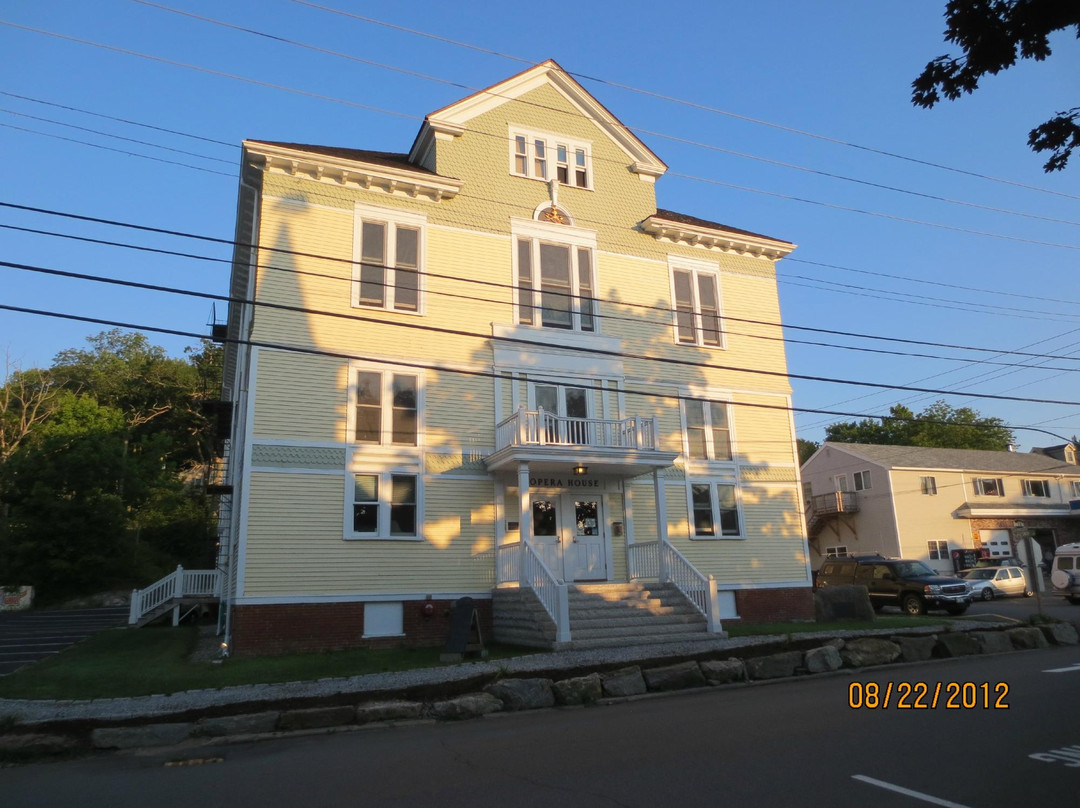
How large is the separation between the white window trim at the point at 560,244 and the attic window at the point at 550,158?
1501 millimetres

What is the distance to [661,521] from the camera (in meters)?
19.8

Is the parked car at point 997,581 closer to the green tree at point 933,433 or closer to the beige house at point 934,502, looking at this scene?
the beige house at point 934,502

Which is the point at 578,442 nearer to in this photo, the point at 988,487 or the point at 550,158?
the point at 550,158

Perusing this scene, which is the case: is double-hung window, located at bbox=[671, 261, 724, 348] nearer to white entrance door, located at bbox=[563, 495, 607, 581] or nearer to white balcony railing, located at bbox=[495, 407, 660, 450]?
white balcony railing, located at bbox=[495, 407, 660, 450]

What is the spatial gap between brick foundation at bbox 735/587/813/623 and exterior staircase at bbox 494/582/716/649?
156 inches

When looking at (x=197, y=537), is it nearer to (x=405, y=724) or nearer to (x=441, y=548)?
(x=441, y=548)

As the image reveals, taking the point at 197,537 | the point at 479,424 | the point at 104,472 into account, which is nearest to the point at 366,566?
the point at 479,424

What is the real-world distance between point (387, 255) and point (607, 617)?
9.96 meters

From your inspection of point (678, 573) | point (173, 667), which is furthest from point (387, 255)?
point (678, 573)

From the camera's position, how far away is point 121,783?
7445 mm

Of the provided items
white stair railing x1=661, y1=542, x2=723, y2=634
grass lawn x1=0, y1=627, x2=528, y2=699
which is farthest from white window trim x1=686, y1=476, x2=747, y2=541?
grass lawn x1=0, y1=627, x2=528, y2=699

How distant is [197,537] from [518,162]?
30.8 m

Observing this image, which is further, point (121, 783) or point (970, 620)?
point (970, 620)
